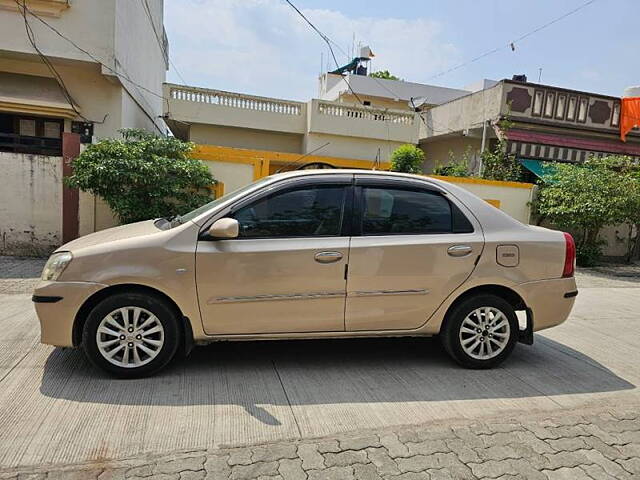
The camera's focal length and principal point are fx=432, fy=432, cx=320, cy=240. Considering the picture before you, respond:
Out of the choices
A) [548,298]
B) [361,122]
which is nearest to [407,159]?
[361,122]

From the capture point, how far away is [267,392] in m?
3.29

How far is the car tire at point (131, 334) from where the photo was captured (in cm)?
330

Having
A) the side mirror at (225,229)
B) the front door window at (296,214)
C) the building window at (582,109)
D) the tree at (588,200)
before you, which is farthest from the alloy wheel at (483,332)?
the building window at (582,109)

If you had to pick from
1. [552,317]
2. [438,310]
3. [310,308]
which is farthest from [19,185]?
[552,317]

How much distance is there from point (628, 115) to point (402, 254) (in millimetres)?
14770

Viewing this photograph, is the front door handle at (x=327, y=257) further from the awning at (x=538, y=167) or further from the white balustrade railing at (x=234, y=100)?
the white balustrade railing at (x=234, y=100)

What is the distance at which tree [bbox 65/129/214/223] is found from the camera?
23.6 feet

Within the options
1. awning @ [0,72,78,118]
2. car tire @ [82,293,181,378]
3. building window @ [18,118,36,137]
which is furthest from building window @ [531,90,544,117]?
building window @ [18,118,36,137]

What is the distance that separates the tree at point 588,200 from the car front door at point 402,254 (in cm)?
801

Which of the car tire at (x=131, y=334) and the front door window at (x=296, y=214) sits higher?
the front door window at (x=296, y=214)

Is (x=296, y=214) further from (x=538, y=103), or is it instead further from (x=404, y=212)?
(x=538, y=103)

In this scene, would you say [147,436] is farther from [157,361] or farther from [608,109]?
[608,109]

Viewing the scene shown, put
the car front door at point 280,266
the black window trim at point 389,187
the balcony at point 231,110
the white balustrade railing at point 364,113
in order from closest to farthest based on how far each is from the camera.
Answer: the car front door at point 280,266
the black window trim at point 389,187
the balcony at point 231,110
the white balustrade railing at point 364,113

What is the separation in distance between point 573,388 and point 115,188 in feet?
23.2
